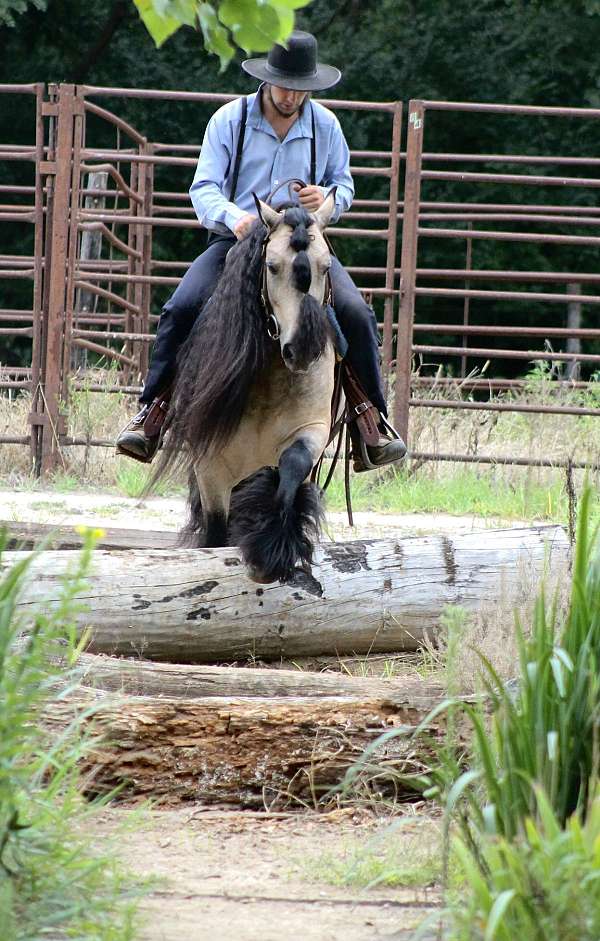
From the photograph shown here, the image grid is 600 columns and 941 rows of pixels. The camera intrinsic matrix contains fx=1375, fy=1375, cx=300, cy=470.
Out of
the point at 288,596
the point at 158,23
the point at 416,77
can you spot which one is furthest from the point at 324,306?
the point at 416,77

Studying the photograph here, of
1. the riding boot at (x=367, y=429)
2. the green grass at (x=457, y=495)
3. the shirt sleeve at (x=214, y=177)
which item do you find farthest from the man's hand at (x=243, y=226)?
the green grass at (x=457, y=495)

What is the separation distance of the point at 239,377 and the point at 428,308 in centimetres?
1207

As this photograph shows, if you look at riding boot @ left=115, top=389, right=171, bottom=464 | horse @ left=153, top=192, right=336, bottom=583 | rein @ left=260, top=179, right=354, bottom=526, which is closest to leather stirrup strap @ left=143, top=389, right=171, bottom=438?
riding boot @ left=115, top=389, right=171, bottom=464

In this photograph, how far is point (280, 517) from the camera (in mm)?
5215

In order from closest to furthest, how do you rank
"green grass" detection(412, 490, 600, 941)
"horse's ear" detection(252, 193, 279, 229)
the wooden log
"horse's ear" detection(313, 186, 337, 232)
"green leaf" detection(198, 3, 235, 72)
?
"green grass" detection(412, 490, 600, 941) → "green leaf" detection(198, 3, 235, 72) → "horse's ear" detection(252, 193, 279, 229) → "horse's ear" detection(313, 186, 337, 232) → the wooden log

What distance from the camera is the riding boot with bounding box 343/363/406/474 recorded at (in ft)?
19.8

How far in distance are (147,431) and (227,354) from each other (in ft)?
2.56

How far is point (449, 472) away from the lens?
1033cm

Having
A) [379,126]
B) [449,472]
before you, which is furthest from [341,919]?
[379,126]

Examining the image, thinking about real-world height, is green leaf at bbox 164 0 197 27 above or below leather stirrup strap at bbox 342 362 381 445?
above

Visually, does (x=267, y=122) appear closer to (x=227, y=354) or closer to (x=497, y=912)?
(x=227, y=354)

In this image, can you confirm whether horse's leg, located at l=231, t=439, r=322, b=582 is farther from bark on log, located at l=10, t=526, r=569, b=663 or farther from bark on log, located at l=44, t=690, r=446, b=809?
bark on log, located at l=44, t=690, r=446, b=809

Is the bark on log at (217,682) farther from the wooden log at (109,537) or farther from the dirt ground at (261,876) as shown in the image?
the wooden log at (109,537)

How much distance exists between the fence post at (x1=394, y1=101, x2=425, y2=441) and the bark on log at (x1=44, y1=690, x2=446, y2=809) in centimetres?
634
